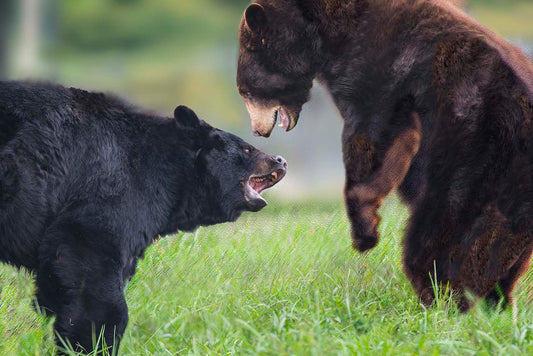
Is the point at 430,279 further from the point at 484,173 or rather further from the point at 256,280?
the point at 256,280

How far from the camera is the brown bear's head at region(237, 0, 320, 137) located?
12.6 feet

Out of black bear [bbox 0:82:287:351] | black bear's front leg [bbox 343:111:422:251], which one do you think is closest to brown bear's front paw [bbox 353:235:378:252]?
black bear's front leg [bbox 343:111:422:251]

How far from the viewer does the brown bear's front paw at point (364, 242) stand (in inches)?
146

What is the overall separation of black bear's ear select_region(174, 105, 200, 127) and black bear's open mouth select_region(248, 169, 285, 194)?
1.47 ft

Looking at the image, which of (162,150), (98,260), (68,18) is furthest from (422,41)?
(68,18)

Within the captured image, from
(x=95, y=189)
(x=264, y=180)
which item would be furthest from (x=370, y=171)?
(x=95, y=189)

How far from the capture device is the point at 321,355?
280 cm

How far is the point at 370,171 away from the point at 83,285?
4.71 feet

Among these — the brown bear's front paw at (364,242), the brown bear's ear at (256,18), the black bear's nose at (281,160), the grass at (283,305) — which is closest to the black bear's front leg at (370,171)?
the brown bear's front paw at (364,242)

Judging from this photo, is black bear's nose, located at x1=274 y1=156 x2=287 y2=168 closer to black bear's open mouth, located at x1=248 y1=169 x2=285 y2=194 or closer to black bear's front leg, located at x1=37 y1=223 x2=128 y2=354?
black bear's open mouth, located at x1=248 y1=169 x2=285 y2=194

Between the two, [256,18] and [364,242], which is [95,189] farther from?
[364,242]

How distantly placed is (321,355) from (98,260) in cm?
124

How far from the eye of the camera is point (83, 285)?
3.51 metres

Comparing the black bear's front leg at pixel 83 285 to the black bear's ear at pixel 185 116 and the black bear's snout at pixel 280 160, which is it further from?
the black bear's snout at pixel 280 160
